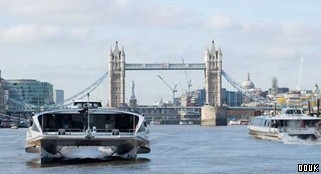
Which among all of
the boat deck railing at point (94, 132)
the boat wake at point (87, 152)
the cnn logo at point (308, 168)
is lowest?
the cnn logo at point (308, 168)

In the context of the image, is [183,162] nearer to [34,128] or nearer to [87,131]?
[87,131]

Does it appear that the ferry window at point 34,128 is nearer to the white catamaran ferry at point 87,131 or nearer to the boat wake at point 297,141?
the white catamaran ferry at point 87,131

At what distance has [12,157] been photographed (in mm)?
63531

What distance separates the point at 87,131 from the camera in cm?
5406

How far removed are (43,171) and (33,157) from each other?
11.9 metres

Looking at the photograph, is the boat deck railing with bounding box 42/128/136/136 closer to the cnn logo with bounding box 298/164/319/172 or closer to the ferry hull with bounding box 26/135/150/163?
the ferry hull with bounding box 26/135/150/163

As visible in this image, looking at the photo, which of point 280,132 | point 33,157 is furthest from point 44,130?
point 280,132

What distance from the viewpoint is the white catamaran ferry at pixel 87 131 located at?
179 ft

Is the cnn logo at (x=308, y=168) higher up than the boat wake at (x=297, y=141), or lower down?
lower down

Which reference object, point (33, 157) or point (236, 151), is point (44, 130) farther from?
point (236, 151)

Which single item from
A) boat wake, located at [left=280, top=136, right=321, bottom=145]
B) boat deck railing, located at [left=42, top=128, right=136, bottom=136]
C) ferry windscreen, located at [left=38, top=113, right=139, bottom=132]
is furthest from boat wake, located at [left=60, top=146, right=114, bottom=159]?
boat wake, located at [left=280, top=136, right=321, bottom=145]

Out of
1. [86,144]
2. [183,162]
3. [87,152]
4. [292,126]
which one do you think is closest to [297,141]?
[292,126]

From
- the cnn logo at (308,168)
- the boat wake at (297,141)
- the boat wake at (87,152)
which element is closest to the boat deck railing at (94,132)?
the boat wake at (87,152)

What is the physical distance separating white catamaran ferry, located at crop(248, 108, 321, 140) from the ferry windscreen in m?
35.5
